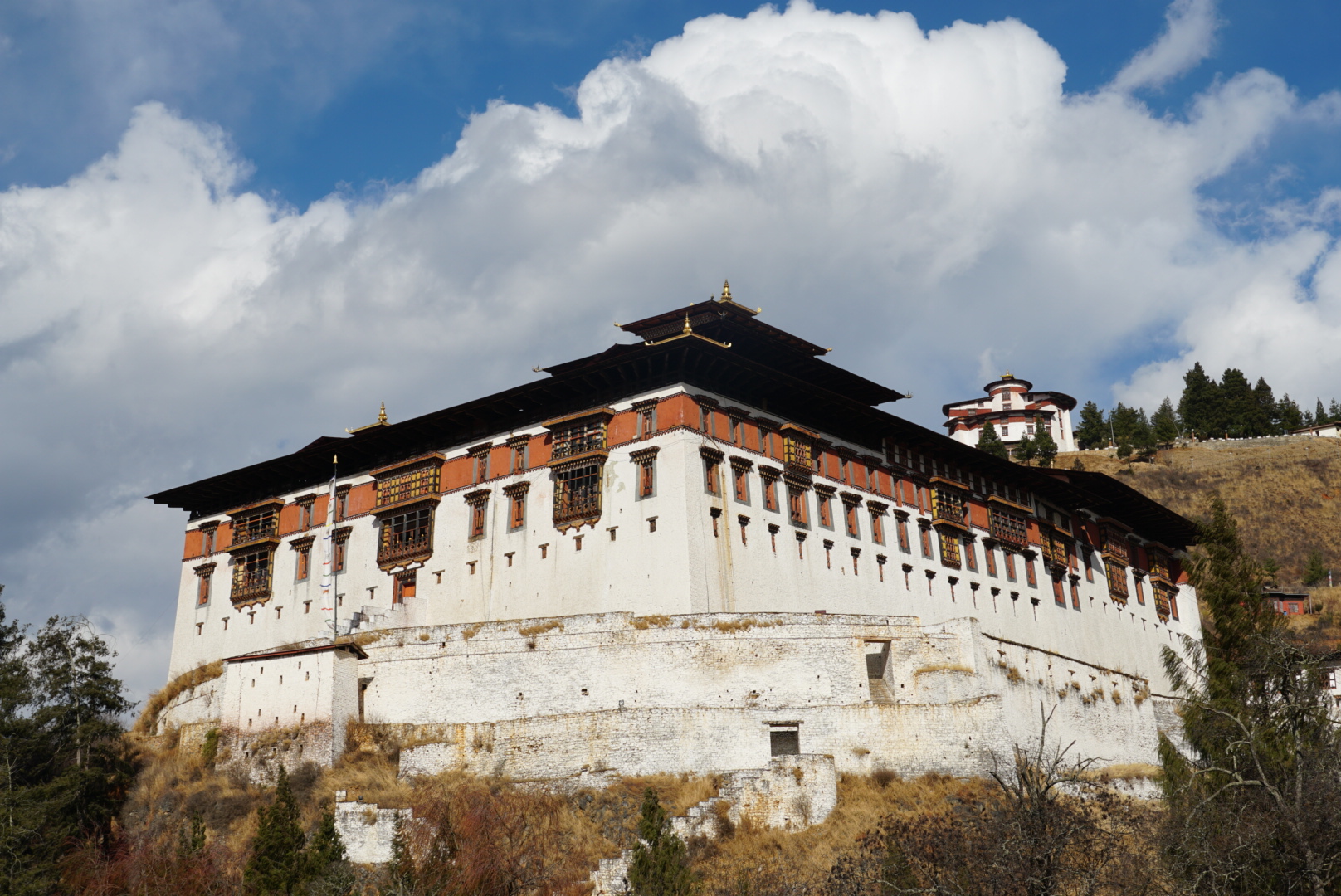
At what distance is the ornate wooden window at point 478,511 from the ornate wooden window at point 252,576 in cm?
1385

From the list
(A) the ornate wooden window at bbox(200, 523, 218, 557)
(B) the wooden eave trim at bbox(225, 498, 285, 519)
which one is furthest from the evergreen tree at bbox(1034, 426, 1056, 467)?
(A) the ornate wooden window at bbox(200, 523, 218, 557)

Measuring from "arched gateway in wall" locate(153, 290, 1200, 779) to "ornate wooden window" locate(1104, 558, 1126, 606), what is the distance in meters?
0.25

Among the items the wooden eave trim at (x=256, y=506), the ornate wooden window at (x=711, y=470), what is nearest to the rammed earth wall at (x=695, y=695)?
the ornate wooden window at (x=711, y=470)

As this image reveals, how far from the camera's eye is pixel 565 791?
4688cm

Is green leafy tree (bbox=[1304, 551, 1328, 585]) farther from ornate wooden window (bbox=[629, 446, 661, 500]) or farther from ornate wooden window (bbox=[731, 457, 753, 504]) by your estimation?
ornate wooden window (bbox=[629, 446, 661, 500])

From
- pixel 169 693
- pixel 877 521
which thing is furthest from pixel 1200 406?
pixel 169 693

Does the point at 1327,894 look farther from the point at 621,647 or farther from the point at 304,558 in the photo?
the point at 304,558

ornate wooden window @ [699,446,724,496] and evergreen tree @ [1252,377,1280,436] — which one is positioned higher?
evergreen tree @ [1252,377,1280,436]

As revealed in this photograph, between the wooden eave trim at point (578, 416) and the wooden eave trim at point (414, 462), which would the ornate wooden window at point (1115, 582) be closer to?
the wooden eave trim at point (578, 416)

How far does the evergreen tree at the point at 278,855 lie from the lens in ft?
135

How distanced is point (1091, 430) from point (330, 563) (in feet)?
334

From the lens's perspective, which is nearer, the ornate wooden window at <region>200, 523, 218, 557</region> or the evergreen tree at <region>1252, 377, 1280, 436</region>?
the ornate wooden window at <region>200, 523, 218, 557</region>

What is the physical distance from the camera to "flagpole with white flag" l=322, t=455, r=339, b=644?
6731 cm

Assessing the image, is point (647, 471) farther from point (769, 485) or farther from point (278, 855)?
point (278, 855)
